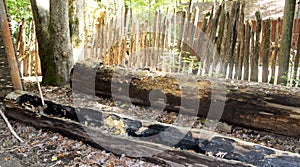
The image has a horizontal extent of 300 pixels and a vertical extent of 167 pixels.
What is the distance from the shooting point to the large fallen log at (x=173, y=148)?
1771mm

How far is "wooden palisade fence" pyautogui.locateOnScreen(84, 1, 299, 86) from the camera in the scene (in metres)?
3.81

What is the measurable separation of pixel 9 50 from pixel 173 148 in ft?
8.09

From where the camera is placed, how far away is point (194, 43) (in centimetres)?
445

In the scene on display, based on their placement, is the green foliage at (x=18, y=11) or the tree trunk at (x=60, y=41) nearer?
the tree trunk at (x=60, y=41)

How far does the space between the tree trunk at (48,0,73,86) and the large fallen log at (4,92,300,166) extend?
5.32 ft

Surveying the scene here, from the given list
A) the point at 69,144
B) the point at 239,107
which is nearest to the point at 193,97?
the point at 239,107

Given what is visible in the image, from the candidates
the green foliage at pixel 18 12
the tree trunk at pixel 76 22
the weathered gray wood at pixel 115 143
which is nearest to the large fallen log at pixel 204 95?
the weathered gray wood at pixel 115 143

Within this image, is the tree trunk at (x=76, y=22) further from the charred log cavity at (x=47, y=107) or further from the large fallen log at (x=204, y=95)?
the charred log cavity at (x=47, y=107)

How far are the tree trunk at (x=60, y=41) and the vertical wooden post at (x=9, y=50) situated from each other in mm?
940

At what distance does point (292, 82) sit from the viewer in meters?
3.77

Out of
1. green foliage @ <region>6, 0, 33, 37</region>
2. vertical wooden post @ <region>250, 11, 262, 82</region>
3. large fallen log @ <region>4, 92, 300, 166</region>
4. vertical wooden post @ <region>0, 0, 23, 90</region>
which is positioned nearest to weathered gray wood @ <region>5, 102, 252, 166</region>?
large fallen log @ <region>4, 92, 300, 166</region>

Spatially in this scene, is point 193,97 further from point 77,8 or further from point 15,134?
point 77,8

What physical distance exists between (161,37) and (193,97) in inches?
84.9

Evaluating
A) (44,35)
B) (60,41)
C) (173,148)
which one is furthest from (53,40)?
(173,148)
